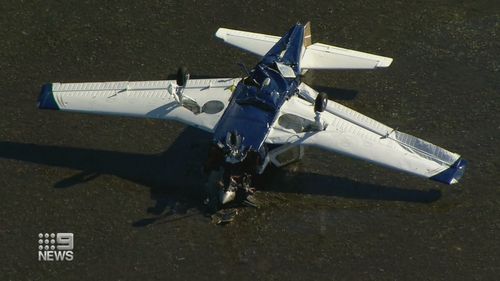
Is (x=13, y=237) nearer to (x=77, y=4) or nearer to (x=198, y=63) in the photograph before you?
(x=198, y=63)

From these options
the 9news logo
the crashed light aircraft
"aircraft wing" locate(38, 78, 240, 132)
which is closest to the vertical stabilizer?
the crashed light aircraft

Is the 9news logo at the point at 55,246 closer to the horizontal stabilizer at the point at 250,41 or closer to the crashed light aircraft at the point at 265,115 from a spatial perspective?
the crashed light aircraft at the point at 265,115

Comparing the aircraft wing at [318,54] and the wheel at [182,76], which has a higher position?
the aircraft wing at [318,54]

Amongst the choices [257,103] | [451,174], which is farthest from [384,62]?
[451,174]

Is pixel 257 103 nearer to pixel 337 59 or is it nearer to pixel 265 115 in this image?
pixel 265 115

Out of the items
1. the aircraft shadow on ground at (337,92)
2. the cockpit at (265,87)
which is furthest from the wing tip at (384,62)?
the cockpit at (265,87)

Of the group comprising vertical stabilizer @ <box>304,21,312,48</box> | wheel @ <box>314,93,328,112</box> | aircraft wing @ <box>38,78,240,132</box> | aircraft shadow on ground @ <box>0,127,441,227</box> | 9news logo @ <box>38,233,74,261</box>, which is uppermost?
vertical stabilizer @ <box>304,21,312,48</box>

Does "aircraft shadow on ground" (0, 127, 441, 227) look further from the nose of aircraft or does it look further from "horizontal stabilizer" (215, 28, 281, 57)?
"horizontal stabilizer" (215, 28, 281, 57)
